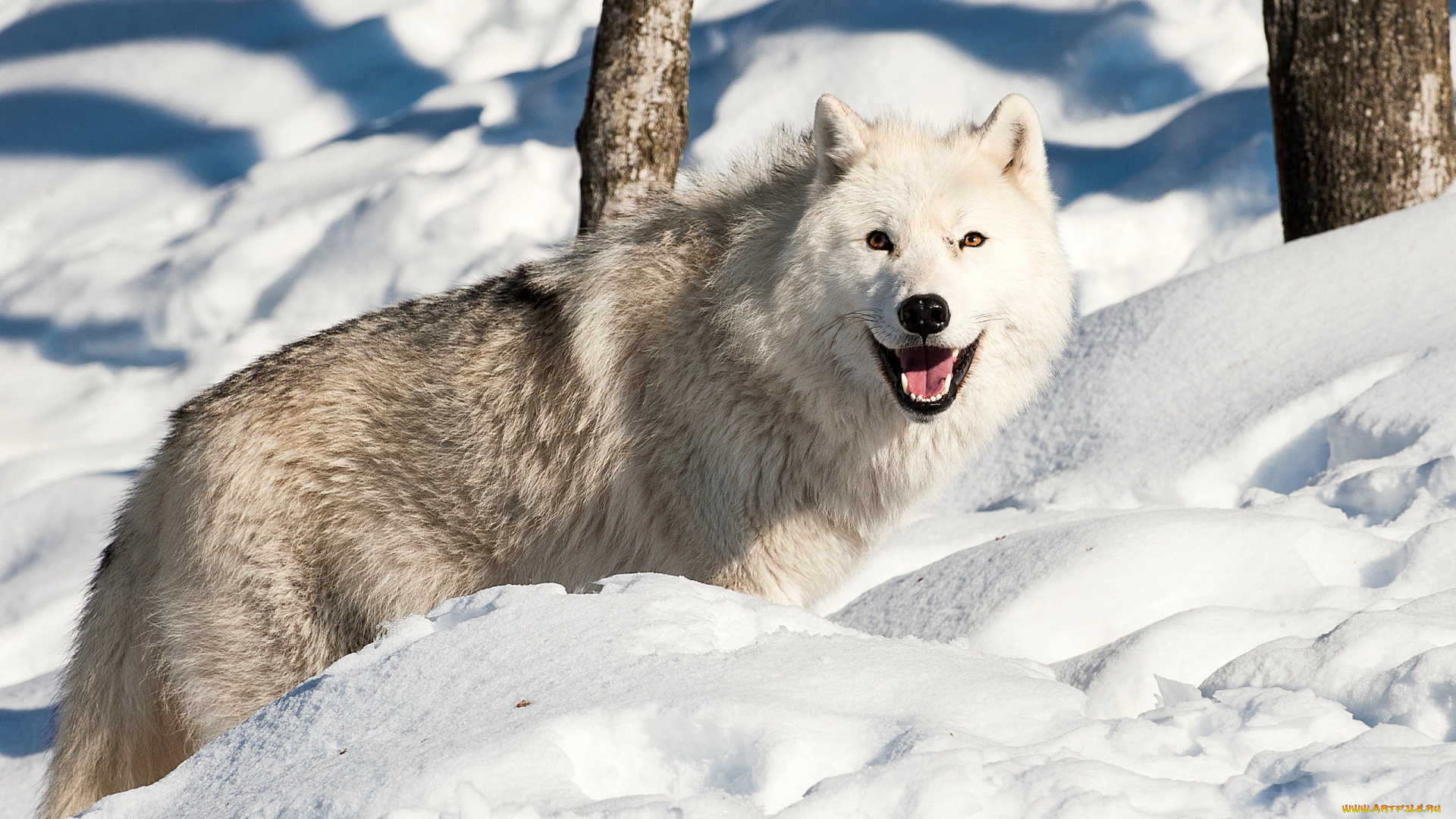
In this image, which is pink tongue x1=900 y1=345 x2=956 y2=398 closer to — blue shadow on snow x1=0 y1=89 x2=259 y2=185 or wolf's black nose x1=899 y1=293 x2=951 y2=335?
wolf's black nose x1=899 y1=293 x2=951 y2=335

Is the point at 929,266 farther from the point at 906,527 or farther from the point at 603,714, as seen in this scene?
the point at 906,527

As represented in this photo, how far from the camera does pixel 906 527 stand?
16.0 feet

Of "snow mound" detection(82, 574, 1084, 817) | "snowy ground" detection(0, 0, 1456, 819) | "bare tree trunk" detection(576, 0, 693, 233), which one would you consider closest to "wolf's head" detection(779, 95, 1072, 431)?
"snowy ground" detection(0, 0, 1456, 819)

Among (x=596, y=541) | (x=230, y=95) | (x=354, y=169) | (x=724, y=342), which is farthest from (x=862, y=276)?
(x=230, y=95)

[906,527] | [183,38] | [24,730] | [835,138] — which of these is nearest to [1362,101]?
[906,527]

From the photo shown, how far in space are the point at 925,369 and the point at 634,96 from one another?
279 cm

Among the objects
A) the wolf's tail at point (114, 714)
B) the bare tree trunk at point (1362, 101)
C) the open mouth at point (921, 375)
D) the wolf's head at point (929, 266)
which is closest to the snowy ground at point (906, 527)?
the bare tree trunk at point (1362, 101)

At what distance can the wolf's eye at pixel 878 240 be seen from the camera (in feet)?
10.7

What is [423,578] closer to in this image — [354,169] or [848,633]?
[848,633]

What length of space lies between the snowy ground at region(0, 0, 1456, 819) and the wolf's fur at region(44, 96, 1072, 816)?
2.49 ft

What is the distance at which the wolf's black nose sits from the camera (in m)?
2.99

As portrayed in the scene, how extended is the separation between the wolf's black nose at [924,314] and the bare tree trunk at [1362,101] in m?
3.68

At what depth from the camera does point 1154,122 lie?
34.0ft

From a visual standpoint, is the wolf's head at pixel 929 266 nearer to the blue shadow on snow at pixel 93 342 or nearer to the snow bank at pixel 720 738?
the snow bank at pixel 720 738
